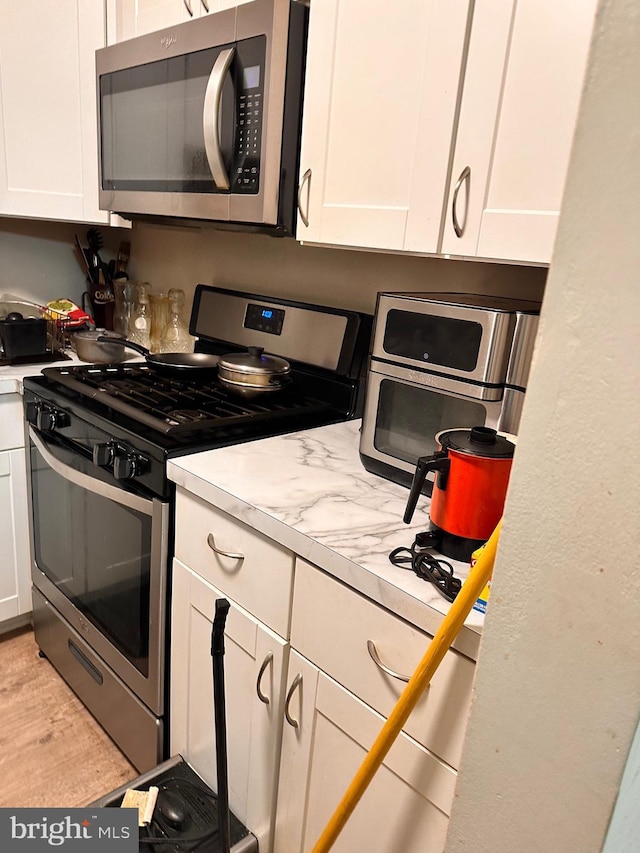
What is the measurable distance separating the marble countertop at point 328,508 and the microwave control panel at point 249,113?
62 cm

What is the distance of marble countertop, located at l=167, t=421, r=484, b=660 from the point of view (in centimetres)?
87

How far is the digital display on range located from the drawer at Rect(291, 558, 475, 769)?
3.07ft

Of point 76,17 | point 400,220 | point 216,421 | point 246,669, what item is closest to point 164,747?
point 246,669

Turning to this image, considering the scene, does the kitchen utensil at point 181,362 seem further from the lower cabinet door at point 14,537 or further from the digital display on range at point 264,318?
the lower cabinet door at point 14,537

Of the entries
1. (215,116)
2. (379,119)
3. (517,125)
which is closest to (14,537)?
(215,116)

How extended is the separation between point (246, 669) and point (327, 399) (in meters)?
0.76

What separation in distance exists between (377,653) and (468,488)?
0.93ft

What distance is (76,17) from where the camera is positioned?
1.82 meters

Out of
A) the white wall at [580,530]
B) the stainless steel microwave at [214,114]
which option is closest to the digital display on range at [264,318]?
the stainless steel microwave at [214,114]

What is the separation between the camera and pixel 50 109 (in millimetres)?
1882

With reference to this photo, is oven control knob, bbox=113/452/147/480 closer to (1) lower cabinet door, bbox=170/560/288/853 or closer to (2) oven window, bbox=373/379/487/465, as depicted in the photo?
(1) lower cabinet door, bbox=170/560/288/853

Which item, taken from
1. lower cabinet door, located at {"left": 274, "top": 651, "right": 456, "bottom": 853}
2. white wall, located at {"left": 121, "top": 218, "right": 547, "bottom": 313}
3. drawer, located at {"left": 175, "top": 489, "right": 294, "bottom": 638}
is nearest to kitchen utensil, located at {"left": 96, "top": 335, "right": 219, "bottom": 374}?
white wall, located at {"left": 121, "top": 218, "right": 547, "bottom": 313}

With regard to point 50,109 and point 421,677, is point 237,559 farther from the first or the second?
point 50,109

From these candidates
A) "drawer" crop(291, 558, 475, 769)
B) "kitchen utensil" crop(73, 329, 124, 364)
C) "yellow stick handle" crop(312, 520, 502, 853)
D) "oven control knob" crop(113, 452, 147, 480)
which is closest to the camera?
"yellow stick handle" crop(312, 520, 502, 853)
